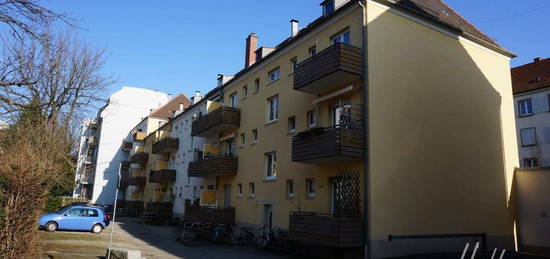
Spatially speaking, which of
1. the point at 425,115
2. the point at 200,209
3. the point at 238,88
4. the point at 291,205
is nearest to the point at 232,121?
the point at 238,88

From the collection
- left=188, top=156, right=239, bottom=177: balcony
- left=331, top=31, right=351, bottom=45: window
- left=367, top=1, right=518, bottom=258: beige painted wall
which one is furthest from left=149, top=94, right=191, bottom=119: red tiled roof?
left=367, top=1, right=518, bottom=258: beige painted wall

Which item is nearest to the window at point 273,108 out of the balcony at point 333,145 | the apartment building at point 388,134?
the apartment building at point 388,134

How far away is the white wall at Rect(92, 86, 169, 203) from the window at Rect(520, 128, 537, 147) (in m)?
48.2

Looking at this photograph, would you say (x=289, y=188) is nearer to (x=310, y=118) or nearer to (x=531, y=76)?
(x=310, y=118)

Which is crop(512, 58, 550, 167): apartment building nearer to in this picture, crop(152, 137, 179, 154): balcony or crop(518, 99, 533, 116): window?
crop(518, 99, 533, 116): window

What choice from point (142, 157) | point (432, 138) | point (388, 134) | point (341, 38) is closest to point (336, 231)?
point (388, 134)

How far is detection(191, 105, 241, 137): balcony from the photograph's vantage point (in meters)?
26.0

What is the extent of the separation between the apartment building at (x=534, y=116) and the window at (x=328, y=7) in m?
22.6

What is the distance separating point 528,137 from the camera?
33812 mm

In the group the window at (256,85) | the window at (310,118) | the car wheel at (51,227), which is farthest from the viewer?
the window at (256,85)

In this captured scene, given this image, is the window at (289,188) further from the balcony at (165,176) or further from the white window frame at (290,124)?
the balcony at (165,176)

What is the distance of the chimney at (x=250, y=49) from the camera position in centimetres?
3003

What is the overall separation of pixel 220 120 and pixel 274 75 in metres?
4.85

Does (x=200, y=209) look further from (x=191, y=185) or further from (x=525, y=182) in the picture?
(x=525, y=182)
